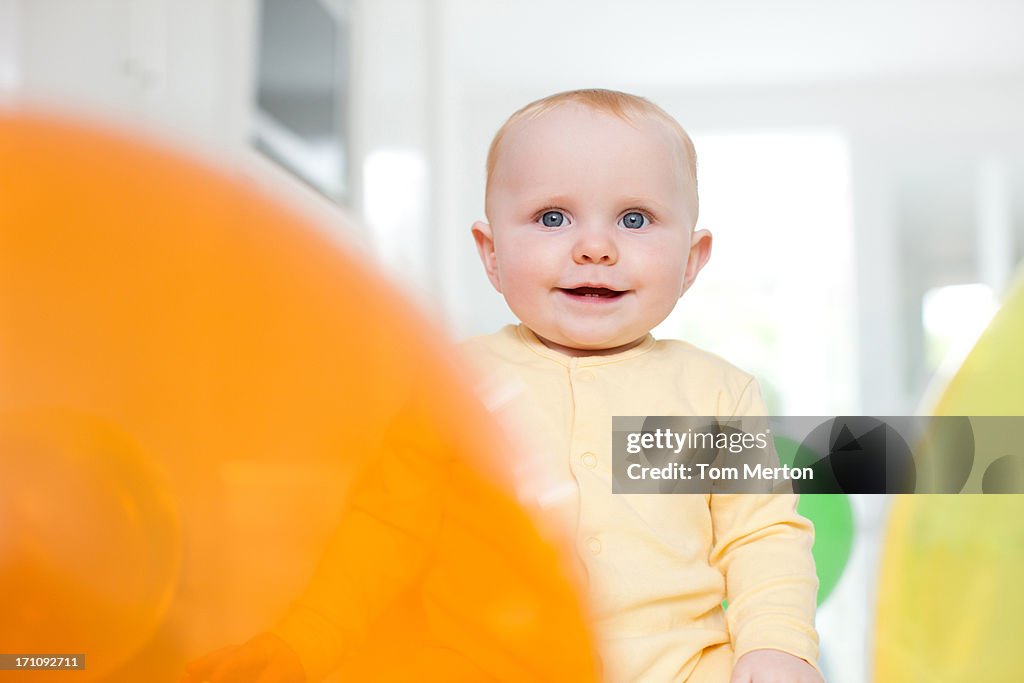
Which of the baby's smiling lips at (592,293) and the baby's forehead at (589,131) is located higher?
the baby's forehead at (589,131)

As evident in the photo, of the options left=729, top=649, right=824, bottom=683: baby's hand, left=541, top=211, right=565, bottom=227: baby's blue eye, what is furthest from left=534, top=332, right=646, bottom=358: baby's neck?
left=729, top=649, right=824, bottom=683: baby's hand

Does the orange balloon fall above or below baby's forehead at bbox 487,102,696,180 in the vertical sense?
below

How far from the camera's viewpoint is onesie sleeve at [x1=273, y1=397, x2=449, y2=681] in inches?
28.7

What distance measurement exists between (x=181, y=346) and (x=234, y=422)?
8 cm

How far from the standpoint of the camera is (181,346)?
0.76 meters

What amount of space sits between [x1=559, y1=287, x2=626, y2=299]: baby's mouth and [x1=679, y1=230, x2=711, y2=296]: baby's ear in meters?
0.08

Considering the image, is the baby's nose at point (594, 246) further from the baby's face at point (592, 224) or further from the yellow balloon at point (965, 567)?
the yellow balloon at point (965, 567)

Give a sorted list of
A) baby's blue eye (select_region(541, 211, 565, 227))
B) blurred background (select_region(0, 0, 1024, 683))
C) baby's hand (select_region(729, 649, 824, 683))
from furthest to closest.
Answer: blurred background (select_region(0, 0, 1024, 683)) < baby's blue eye (select_region(541, 211, 565, 227)) < baby's hand (select_region(729, 649, 824, 683))

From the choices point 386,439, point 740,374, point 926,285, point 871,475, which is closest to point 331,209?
point 386,439

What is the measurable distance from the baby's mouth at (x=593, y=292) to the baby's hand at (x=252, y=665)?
36 cm

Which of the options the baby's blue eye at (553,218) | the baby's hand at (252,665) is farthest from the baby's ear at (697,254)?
the baby's hand at (252,665)

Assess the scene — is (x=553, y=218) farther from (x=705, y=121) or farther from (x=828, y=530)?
(x=828, y=530)

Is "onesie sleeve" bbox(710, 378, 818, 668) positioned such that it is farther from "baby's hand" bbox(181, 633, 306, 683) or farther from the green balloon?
"baby's hand" bbox(181, 633, 306, 683)

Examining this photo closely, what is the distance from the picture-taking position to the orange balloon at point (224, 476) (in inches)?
28.9
